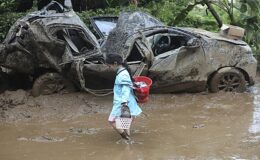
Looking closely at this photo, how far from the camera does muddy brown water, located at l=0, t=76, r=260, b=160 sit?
7016 mm

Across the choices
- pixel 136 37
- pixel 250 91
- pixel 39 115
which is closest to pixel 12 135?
pixel 39 115

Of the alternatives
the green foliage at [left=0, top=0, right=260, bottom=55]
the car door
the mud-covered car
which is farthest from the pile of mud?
the green foliage at [left=0, top=0, right=260, bottom=55]

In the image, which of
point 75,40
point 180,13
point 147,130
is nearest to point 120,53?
point 75,40

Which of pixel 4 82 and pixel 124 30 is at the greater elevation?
pixel 124 30

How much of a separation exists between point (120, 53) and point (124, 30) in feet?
2.21

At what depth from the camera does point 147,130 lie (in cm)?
812

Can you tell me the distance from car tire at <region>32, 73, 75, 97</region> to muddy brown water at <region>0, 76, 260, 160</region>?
19cm

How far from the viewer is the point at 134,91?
7.41m

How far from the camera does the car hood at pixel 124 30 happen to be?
9688 millimetres

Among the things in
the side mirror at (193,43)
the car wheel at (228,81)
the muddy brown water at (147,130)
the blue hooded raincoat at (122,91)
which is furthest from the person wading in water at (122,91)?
Answer: the car wheel at (228,81)

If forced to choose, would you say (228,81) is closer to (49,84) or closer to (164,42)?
(164,42)

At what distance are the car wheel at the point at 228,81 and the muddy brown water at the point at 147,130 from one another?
17 cm

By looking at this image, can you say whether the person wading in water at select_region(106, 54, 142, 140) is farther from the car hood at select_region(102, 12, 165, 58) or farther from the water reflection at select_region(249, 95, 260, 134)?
the car hood at select_region(102, 12, 165, 58)

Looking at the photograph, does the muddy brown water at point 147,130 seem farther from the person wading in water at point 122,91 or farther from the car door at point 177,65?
the person wading in water at point 122,91
